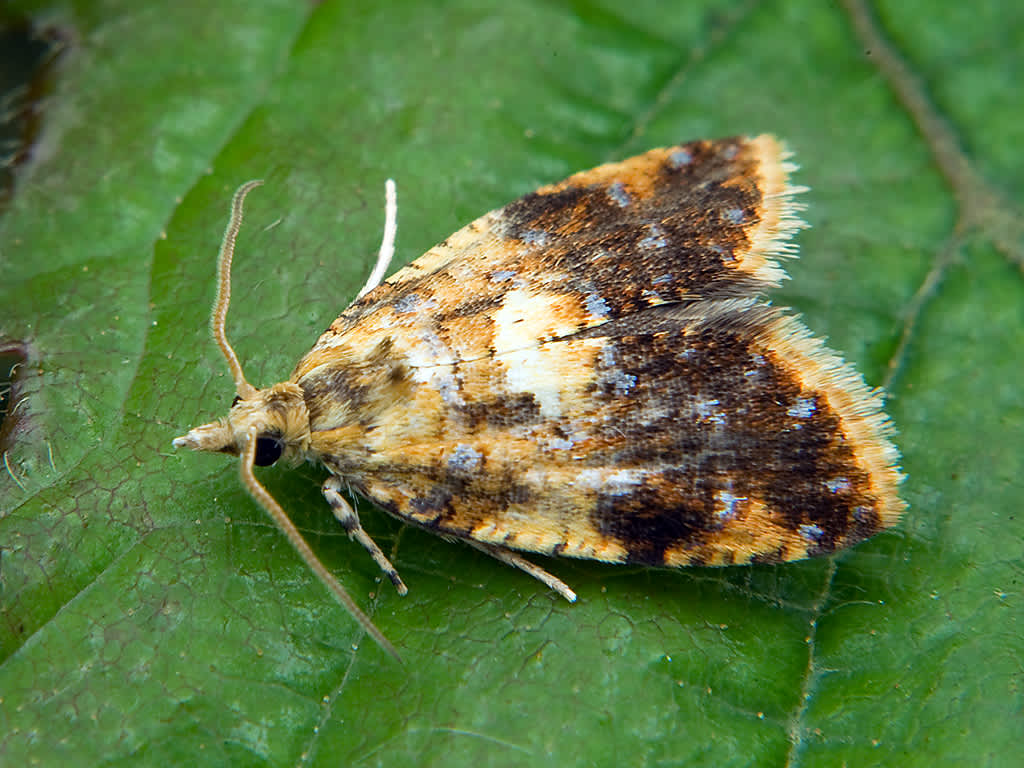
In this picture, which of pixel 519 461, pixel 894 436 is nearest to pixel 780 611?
pixel 894 436

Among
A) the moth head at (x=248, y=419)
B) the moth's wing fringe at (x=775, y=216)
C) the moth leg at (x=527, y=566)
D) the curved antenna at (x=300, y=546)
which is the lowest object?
the moth leg at (x=527, y=566)

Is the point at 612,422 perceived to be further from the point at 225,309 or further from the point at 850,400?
the point at 225,309

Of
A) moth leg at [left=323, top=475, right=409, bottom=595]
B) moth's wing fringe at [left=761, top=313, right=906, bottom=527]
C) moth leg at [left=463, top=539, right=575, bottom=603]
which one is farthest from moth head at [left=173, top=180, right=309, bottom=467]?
moth's wing fringe at [left=761, top=313, right=906, bottom=527]

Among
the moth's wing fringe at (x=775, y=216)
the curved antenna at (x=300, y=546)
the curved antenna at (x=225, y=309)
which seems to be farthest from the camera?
the moth's wing fringe at (x=775, y=216)

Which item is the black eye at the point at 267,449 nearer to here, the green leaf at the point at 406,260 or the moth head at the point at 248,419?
the moth head at the point at 248,419

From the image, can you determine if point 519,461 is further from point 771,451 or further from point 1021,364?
point 1021,364

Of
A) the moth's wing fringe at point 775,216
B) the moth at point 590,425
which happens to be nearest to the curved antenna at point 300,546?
the moth at point 590,425
